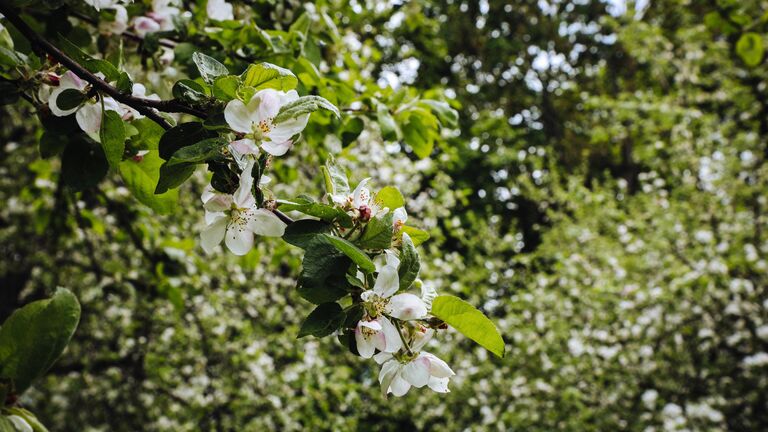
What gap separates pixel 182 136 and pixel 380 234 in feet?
1.03

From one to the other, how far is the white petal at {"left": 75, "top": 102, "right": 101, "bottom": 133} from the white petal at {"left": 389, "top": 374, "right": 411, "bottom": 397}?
623 millimetres

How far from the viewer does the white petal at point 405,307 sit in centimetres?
81

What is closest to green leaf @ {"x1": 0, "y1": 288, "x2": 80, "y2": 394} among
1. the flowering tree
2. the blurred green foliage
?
the flowering tree

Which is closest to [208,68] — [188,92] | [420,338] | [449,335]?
[188,92]

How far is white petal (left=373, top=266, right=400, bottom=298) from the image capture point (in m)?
0.79

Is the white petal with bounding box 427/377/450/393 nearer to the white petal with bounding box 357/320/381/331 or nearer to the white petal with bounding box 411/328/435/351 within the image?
the white petal with bounding box 411/328/435/351

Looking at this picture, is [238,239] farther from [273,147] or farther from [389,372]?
[389,372]

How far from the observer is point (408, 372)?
873mm

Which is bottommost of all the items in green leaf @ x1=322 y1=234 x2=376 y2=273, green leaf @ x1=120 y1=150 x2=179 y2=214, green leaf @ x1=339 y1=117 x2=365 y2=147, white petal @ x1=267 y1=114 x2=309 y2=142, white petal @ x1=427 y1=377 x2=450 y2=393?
green leaf @ x1=339 y1=117 x2=365 y2=147

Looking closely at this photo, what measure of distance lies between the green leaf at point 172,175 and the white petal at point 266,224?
11 cm

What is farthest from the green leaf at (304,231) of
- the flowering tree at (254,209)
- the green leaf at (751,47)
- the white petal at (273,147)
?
the green leaf at (751,47)

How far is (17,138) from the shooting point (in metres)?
4.71

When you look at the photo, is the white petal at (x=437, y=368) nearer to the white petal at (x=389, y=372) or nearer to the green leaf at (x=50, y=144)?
the white petal at (x=389, y=372)

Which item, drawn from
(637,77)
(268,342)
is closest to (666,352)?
(268,342)
